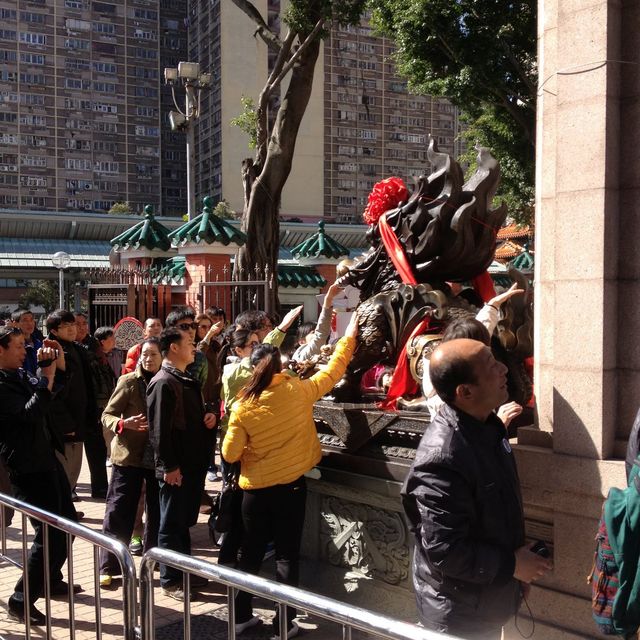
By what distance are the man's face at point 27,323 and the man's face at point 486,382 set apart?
19.4ft

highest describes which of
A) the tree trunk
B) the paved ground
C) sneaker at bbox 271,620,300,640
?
the tree trunk

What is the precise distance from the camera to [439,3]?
11.9m

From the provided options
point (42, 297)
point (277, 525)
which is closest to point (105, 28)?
point (42, 297)

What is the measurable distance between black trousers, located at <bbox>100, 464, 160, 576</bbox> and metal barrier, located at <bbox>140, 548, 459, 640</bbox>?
87.0 inches

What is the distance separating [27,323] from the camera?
7.50 meters

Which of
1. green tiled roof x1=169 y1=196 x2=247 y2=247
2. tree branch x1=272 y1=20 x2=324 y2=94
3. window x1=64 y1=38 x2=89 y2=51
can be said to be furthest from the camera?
window x1=64 y1=38 x2=89 y2=51

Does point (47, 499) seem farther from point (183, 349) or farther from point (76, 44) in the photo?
point (76, 44)

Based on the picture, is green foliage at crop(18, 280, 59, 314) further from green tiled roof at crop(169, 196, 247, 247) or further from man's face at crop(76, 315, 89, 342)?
man's face at crop(76, 315, 89, 342)

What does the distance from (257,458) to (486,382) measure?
182 centimetres

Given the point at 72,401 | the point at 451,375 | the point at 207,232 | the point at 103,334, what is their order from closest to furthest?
the point at 451,375, the point at 72,401, the point at 103,334, the point at 207,232

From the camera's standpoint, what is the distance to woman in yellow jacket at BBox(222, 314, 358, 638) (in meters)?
3.88

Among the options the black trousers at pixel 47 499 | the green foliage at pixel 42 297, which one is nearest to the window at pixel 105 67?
the green foliage at pixel 42 297

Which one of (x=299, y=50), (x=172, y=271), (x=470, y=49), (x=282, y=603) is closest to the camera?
(x=282, y=603)

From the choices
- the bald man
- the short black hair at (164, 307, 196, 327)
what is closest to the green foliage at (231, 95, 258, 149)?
the short black hair at (164, 307, 196, 327)
